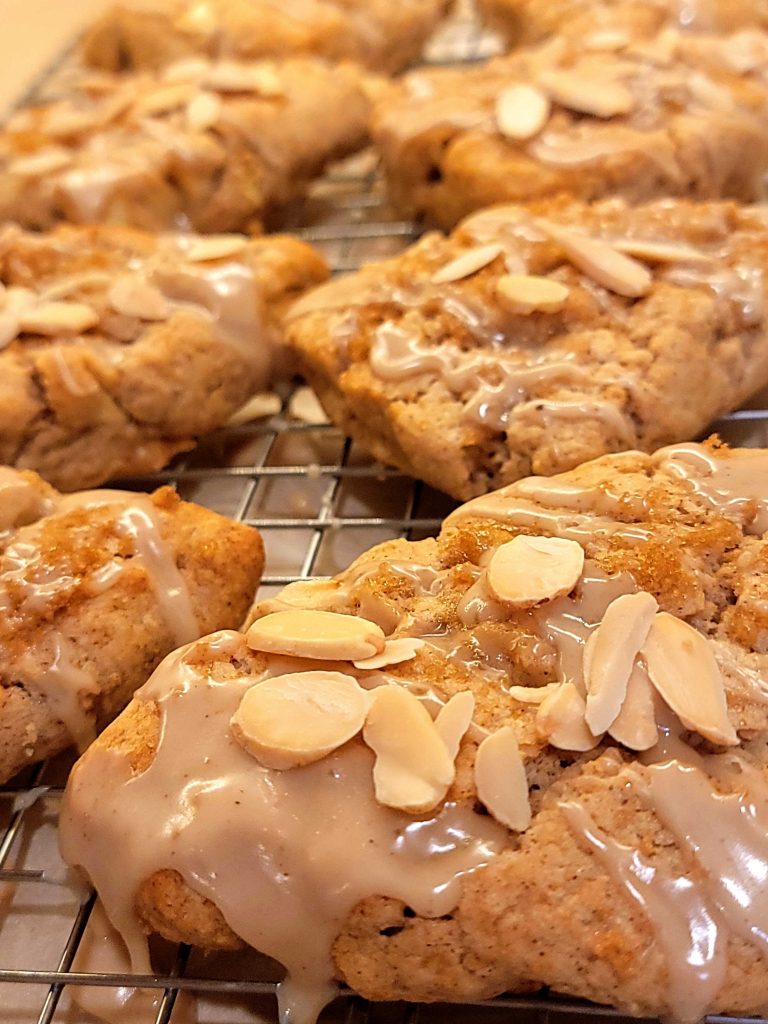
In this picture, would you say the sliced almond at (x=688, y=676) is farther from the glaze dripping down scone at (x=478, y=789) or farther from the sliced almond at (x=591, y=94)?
the sliced almond at (x=591, y=94)

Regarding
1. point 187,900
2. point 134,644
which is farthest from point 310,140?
point 187,900

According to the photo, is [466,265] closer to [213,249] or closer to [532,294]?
[532,294]

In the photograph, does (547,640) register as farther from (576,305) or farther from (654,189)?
(654,189)

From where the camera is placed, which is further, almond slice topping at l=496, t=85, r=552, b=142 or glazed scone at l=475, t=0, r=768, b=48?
glazed scone at l=475, t=0, r=768, b=48

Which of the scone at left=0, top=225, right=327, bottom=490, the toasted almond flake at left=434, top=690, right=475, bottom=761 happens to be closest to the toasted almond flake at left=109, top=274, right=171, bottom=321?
the scone at left=0, top=225, right=327, bottom=490

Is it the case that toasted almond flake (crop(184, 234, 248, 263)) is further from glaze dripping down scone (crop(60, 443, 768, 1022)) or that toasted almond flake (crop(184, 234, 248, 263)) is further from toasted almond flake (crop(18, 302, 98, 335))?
glaze dripping down scone (crop(60, 443, 768, 1022))

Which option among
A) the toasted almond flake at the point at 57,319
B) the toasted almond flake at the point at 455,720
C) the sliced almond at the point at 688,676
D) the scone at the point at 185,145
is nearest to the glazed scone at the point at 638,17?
the scone at the point at 185,145
